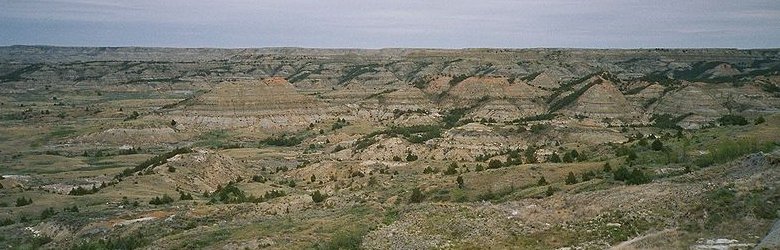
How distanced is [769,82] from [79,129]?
94.6m

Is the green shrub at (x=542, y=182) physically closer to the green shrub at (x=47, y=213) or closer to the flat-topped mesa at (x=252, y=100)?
the green shrub at (x=47, y=213)

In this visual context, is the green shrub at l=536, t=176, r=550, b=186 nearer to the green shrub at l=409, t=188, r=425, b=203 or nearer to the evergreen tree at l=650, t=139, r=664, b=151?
the green shrub at l=409, t=188, r=425, b=203

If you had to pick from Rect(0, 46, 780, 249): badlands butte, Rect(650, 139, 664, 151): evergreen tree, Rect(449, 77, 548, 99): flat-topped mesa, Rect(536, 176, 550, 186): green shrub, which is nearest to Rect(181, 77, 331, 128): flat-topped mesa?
Rect(0, 46, 780, 249): badlands butte

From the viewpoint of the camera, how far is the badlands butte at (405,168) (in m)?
21.3

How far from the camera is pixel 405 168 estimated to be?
5200 centimetres

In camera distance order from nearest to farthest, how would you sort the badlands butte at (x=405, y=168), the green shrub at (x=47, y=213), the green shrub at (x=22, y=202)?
the badlands butte at (x=405, y=168) → the green shrub at (x=47, y=213) → the green shrub at (x=22, y=202)

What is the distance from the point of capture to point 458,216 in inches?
948

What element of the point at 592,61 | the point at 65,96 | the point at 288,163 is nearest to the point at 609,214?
the point at 288,163

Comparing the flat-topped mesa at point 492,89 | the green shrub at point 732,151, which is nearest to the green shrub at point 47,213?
the green shrub at point 732,151

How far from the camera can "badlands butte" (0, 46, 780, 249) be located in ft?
70.0

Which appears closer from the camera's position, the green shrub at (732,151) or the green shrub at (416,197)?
the green shrub at (732,151)

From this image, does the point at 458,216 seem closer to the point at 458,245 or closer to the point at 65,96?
the point at 458,245

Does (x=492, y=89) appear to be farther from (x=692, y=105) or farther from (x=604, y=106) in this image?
(x=692, y=105)

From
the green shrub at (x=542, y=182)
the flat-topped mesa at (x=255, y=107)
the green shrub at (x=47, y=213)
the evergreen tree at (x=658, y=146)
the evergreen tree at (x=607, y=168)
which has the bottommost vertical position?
the flat-topped mesa at (x=255, y=107)
